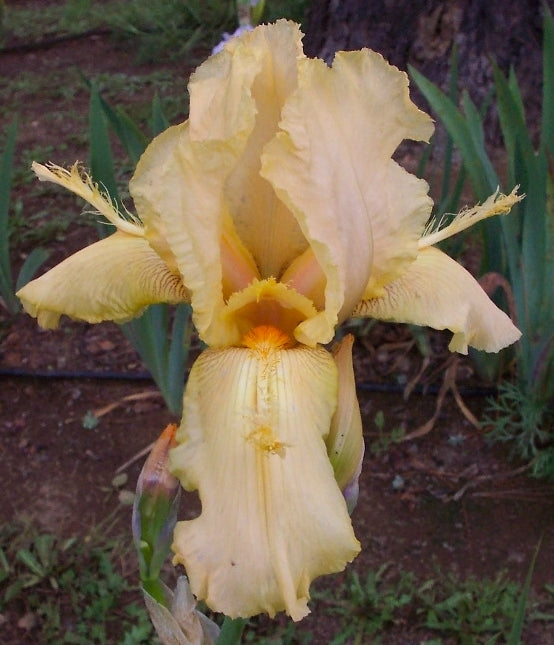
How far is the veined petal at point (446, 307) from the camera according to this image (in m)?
0.94

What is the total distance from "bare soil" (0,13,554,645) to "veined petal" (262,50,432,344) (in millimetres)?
1316

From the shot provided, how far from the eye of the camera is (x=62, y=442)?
7.91ft

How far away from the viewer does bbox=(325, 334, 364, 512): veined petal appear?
911 mm

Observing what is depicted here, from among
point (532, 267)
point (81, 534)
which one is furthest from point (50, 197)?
point (532, 267)

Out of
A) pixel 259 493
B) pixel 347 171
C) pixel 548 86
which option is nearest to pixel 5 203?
pixel 548 86

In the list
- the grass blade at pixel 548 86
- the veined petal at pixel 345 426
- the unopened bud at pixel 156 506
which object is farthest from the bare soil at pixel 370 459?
the veined petal at pixel 345 426

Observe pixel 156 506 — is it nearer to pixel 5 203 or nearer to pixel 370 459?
pixel 370 459

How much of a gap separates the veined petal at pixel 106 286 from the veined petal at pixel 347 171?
0.23 m

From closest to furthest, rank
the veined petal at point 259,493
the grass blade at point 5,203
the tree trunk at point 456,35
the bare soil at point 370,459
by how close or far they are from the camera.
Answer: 1. the veined petal at point 259,493
2. the bare soil at point 370,459
3. the grass blade at point 5,203
4. the tree trunk at point 456,35

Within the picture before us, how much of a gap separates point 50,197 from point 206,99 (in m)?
2.85

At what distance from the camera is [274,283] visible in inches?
36.3

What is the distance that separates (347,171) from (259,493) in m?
0.39

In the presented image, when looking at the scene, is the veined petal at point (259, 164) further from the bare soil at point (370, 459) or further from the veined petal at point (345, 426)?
the bare soil at point (370, 459)

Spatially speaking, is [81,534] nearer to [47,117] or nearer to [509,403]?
[509,403]
